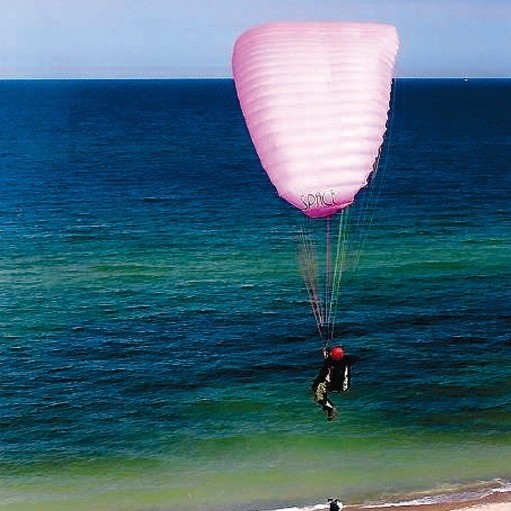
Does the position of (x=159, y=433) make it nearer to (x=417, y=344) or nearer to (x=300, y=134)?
(x=417, y=344)

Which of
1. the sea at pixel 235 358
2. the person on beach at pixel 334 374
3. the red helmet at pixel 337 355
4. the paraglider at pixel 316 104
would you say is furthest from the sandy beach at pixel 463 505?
the paraglider at pixel 316 104

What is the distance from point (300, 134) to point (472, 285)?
88.9ft

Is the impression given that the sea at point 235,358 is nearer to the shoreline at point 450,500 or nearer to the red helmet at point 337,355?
the shoreline at point 450,500

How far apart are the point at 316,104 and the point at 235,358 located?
17.8 metres

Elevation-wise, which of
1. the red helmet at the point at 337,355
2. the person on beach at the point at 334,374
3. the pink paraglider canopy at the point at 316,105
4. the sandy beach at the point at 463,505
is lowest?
the sandy beach at the point at 463,505

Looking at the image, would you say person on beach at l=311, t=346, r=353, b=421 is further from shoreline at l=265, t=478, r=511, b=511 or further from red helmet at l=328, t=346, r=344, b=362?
shoreline at l=265, t=478, r=511, b=511

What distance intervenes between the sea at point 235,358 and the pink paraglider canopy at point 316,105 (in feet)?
33.1

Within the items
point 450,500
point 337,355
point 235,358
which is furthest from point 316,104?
point 235,358

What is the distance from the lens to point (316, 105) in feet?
50.1

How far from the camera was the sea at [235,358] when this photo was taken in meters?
23.5

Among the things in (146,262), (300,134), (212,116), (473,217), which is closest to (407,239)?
(473,217)

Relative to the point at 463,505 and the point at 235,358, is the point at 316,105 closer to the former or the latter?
the point at 463,505

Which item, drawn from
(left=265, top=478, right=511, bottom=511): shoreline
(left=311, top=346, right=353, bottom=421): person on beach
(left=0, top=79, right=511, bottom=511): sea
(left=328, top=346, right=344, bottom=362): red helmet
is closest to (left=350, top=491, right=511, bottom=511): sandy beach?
(left=265, top=478, right=511, bottom=511): shoreline

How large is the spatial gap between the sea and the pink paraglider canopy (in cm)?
1010
